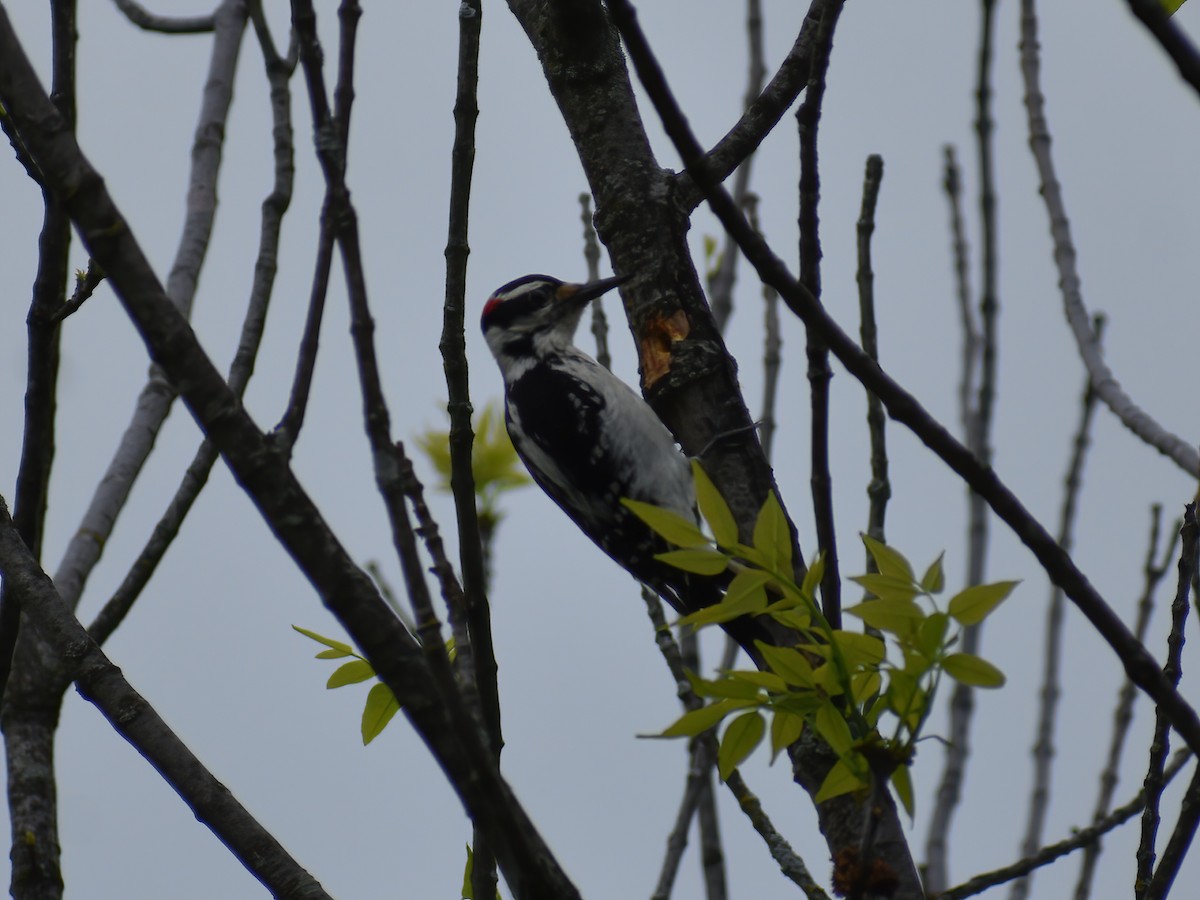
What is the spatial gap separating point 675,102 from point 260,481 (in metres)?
0.57

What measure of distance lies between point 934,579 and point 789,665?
0.19 metres

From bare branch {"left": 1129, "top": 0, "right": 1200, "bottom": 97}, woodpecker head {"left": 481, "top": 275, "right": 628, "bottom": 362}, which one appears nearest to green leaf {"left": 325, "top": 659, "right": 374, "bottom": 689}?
bare branch {"left": 1129, "top": 0, "right": 1200, "bottom": 97}

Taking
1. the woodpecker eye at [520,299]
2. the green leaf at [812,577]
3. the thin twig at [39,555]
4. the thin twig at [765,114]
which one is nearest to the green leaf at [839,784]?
the green leaf at [812,577]

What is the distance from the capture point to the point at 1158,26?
1.13m

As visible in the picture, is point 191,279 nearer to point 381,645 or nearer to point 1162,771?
point 381,645

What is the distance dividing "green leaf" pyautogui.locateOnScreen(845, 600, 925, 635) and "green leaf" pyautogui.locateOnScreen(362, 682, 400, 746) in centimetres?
84

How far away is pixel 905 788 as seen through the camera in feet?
5.23

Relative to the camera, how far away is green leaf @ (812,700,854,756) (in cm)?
153

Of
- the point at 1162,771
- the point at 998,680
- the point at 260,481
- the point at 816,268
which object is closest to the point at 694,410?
the point at 816,268

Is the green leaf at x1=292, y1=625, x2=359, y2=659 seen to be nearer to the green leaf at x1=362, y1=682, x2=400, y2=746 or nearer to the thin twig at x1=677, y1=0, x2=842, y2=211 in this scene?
the green leaf at x1=362, y1=682, x2=400, y2=746

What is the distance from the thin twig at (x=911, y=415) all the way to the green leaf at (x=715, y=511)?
285 millimetres

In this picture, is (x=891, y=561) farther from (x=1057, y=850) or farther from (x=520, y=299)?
(x=520, y=299)

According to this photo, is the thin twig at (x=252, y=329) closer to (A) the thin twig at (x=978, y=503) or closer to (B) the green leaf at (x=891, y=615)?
(B) the green leaf at (x=891, y=615)

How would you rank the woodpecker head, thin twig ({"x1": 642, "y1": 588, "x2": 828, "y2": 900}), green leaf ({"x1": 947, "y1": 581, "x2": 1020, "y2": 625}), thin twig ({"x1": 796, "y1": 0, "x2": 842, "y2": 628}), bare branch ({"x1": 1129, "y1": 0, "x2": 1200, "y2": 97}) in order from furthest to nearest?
the woodpecker head → thin twig ({"x1": 642, "y1": 588, "x2": 828, "y2": 900}) → thin twig ({"x1": 796, "y1": 0, "x2": 842, "y2": 628}) → green leaf ({"x1": 947, "y1": 581, "x2": 1020, "y2": 625}) → bare branch ({"x1": 1129, "y1": 0, "x2": 1200, "y2": 97})
